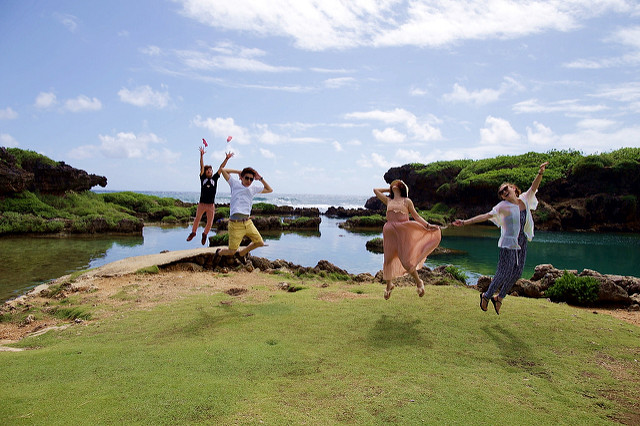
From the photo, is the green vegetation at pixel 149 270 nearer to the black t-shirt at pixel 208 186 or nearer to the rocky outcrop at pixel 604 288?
the black t-shirt at pixel 208 186

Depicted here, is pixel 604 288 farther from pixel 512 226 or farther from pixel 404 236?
pixel 404 236

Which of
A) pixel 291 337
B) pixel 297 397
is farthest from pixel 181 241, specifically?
pixel 297 397

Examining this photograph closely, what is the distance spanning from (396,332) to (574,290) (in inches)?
295

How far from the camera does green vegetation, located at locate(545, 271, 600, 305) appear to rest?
1241 cm

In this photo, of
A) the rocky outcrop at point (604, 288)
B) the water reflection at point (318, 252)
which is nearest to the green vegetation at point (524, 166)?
the water reflection at point (318, 252)

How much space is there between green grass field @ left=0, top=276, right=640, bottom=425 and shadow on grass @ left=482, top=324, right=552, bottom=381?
18 millimetres

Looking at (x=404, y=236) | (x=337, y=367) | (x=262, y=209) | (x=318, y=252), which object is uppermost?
(x=404, y=236)

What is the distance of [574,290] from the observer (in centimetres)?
1263

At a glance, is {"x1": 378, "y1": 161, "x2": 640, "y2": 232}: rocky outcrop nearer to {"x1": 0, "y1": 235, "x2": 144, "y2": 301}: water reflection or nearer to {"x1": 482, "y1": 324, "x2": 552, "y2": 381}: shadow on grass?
{"x1": 0, "y1": 235, "x2": 144, "y2": 301}: water reflection

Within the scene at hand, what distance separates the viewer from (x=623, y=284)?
45.2ft

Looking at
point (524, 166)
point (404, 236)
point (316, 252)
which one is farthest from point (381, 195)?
point (524, 166)

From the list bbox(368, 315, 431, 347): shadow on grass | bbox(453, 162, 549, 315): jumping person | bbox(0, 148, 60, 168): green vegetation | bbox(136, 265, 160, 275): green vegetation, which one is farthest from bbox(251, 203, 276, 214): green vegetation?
bbox(453, 162, 549, 315): jumping person

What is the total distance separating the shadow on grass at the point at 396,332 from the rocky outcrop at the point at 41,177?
136 feet

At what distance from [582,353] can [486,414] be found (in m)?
3.27
